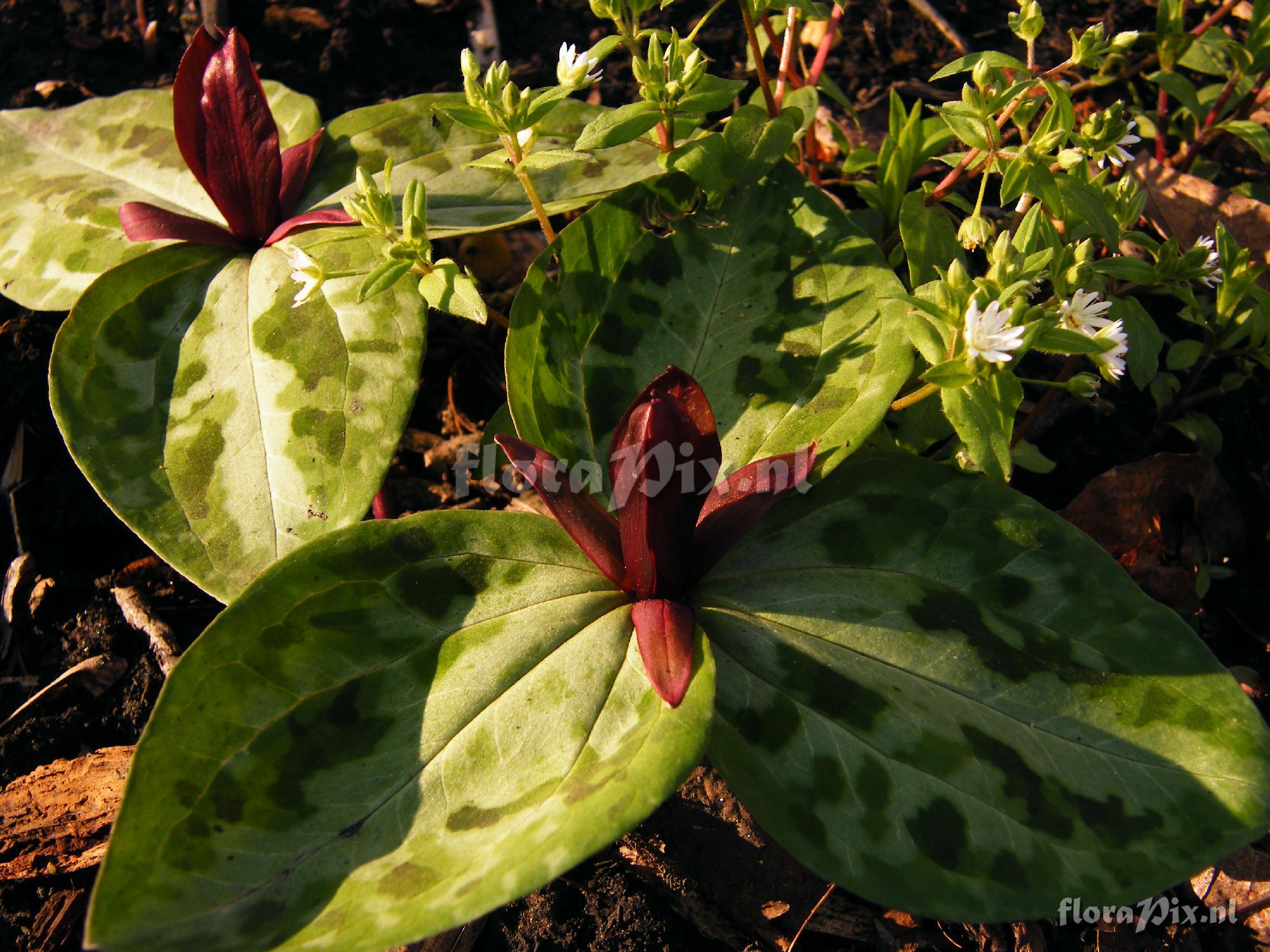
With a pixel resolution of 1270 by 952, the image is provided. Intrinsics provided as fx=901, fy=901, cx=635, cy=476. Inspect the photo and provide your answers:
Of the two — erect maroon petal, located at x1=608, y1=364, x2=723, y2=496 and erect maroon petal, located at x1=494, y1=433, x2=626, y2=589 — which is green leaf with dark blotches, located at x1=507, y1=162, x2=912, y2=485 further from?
erect maroon petal, located at x1=608, y1=364, x2=723, y2=496

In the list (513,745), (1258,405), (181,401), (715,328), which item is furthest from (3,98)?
(1258,405)

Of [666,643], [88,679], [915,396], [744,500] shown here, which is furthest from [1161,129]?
[88,679]

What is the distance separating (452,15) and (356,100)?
1.71 ft

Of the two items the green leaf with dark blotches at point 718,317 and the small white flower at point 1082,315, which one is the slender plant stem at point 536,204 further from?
the small white flower at point 1082,315

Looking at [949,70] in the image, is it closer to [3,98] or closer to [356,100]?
[356,100]

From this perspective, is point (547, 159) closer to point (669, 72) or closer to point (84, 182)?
point (669, 72)

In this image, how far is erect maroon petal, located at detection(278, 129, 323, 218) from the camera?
224cm

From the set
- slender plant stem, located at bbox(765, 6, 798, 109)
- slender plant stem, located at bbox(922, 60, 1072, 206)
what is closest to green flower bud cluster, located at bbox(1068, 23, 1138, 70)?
slender plant stem, located at bbox(922, 60, 1072, 206)

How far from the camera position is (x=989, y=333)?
147cm

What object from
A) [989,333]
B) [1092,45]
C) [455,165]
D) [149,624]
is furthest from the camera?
[455,165]

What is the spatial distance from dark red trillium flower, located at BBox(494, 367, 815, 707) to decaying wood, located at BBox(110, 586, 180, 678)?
44.3 inches

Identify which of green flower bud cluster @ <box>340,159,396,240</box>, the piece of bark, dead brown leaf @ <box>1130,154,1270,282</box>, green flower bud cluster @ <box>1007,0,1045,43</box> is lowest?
the piece of bark

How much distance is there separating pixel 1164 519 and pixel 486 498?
1.77 m

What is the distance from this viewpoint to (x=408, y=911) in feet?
4.25
